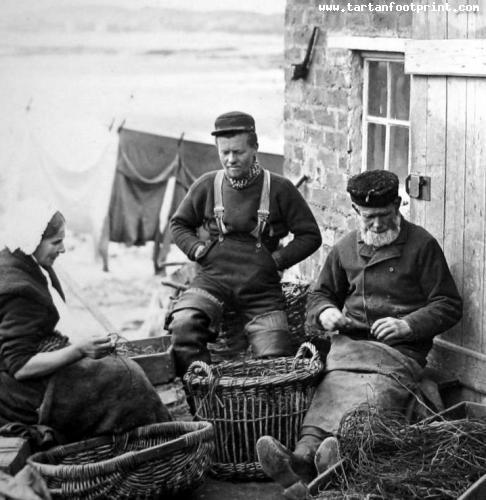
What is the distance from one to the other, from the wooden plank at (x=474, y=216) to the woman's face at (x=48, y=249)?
236cm

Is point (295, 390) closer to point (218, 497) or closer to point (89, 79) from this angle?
point (218, 497)

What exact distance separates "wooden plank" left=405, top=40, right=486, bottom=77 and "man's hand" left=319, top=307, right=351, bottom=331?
5.09ft

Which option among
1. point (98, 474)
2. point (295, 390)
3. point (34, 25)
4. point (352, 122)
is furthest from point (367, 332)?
point (34, 25)

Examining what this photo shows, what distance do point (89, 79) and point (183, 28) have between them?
107 centimetres

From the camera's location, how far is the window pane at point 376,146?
7.60m

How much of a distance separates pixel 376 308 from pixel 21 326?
6.72ft

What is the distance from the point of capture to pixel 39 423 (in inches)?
209

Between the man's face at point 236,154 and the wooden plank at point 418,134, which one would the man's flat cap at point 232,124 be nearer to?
the man's face at point 236,154

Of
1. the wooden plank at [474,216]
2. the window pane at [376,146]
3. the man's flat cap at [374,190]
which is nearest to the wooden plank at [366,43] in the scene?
the window pane at [376,146]

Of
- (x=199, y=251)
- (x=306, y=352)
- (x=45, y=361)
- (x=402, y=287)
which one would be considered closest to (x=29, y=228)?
(x=45, y=361)

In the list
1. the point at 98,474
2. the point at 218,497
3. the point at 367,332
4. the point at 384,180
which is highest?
the point at 384,180

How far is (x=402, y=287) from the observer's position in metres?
5.83

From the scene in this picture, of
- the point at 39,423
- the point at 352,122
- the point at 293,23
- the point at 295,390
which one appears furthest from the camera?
the point at 293,23

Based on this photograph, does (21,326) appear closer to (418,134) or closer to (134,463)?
(134,463)
